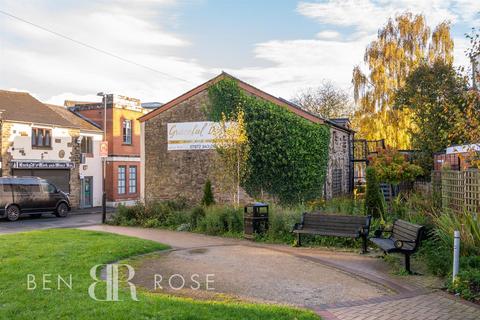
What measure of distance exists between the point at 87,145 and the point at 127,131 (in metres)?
3.71

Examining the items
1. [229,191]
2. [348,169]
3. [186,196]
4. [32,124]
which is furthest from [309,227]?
[32,124]

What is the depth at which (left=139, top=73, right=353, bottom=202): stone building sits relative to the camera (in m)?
21.0

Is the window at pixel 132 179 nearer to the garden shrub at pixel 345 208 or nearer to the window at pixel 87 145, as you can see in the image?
the window at pixel 87 145

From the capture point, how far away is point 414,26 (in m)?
30.9

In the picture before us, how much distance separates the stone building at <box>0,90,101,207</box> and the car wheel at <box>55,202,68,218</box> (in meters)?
3.96

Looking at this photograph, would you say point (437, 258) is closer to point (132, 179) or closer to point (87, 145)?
point (87, 145)

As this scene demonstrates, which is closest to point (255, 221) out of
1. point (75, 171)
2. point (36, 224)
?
point (36, 224)

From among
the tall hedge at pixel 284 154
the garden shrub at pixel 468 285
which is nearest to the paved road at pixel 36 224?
the tall hedge at pixel 284 154

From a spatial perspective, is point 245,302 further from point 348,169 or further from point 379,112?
point 379,112

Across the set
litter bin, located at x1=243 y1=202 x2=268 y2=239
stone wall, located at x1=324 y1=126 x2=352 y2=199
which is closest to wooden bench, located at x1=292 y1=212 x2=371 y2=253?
litter bin, located at x1=243 y1=202 x2=268 y2=239

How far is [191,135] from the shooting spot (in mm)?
21406

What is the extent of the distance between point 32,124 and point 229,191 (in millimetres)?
14209

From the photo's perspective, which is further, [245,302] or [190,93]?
[190,93]

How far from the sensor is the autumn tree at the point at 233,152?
60.4 ft
